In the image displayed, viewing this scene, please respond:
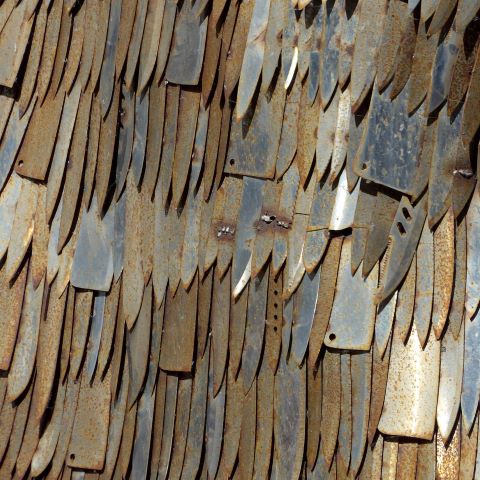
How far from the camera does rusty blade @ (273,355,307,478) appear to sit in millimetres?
2348

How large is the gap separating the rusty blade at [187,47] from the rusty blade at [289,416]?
75 cm

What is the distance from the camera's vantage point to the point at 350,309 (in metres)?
2.29

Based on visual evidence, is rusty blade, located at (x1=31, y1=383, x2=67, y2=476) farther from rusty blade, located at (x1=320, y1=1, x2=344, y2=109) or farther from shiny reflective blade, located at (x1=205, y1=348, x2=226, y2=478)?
rusty blade, located at (x1=320, y1=1, x2=344, y2=109)

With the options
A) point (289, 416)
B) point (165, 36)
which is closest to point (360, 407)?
point (289, 416)

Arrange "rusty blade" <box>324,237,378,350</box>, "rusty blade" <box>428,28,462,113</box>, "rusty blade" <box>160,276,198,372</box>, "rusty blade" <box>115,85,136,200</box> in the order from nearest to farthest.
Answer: "rusty blade" <box>428,28,462,113</box> → "rusty blade" <box>324,237,378,350</box> → "rusty blade" <box>160,276,198,372</box> → "rusty blade" <box>115,85,136,200</box>

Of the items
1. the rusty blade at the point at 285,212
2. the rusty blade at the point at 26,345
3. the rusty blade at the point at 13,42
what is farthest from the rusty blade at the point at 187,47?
the rusty blade at the point at 26,345

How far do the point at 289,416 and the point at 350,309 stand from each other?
0.99 ft

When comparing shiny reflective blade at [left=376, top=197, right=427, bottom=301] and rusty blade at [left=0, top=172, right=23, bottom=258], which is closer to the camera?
shiny reflective blade at [left=376, top=197, right=427, bottom=301]

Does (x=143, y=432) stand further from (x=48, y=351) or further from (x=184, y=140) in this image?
(x=184, y=140)

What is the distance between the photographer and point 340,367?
2312 millimetres

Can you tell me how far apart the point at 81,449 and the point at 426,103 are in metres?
→ 1.26

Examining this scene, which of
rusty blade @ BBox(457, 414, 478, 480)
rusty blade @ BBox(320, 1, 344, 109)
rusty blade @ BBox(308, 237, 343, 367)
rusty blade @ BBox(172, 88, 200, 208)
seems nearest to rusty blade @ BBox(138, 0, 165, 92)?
rusty blade @ BBox(172, 88, 200, 208)

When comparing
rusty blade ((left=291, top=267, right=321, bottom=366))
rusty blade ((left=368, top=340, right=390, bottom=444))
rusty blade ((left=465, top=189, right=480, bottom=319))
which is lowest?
rusty blade ((left=368, top=340, right=390, bottom=444))

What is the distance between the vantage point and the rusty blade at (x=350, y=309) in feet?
7.45
